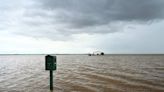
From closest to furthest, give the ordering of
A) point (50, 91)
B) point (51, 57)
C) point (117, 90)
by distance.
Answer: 1. point (51, 57)
2. point (50, 91)
3. point (117, 90)

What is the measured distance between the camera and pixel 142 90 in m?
11.2

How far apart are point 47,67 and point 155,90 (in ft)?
21.3

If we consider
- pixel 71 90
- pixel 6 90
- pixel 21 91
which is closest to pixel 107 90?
pixel 71 90

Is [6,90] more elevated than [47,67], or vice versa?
[47,67]

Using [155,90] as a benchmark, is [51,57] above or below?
above

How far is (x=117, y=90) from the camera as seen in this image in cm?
1113

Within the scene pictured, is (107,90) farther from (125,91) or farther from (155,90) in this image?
(155,90)

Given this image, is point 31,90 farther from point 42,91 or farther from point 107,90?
point 107,90

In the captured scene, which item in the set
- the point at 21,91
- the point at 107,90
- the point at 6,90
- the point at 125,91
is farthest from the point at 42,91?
the point at 125,91

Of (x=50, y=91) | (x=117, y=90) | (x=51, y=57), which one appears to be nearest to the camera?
(x=51, y=57)

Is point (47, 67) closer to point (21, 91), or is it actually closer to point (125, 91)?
point (21, 91)

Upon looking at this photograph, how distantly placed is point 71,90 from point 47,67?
86.4 inches

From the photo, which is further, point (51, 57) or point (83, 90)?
point (83, 90)

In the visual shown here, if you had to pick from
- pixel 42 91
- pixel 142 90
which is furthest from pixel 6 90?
pixel 142 90
